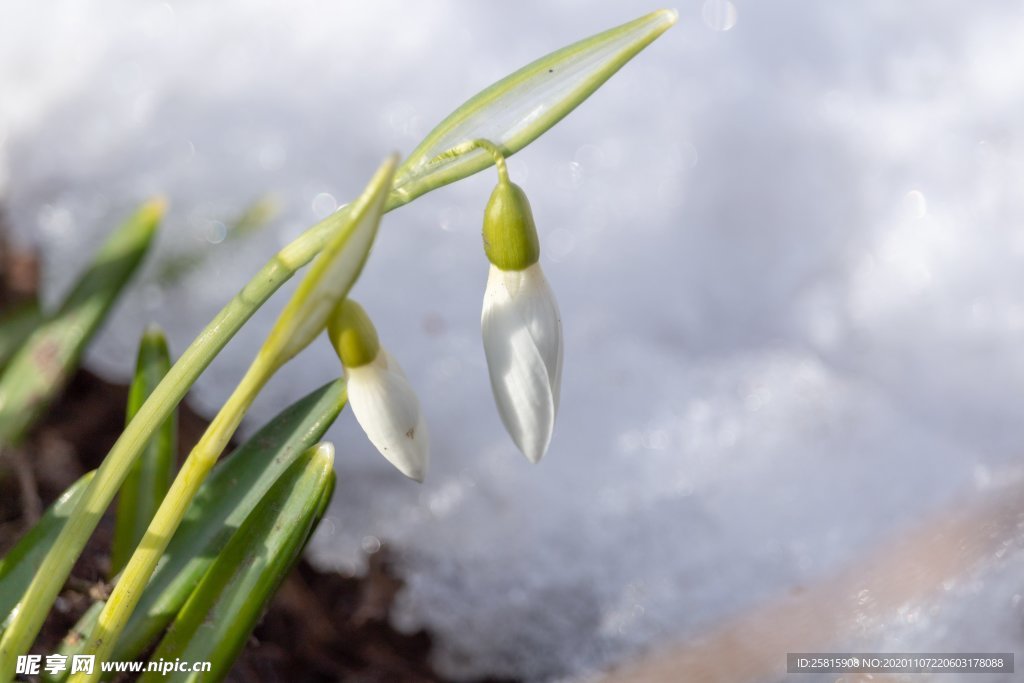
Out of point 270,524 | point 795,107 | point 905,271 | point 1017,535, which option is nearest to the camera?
point 270,524

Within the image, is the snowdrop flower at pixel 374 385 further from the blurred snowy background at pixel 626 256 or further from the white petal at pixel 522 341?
the blurred snowy background at pixel 626 256

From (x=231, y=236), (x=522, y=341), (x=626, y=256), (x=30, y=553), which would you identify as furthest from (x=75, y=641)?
(x=626, y=256)

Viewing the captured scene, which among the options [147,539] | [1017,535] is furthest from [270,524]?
[1017,535]

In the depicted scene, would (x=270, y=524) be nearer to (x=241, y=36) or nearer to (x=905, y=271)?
(x=241, y=36)

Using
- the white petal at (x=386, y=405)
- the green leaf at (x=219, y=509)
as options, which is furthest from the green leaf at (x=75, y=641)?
the white petal at (x=386, y=405)

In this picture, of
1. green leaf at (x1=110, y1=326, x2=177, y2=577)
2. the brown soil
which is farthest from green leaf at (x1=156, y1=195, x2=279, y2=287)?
green leaf at (x1=110, y1=326, x2=177, y2=577)

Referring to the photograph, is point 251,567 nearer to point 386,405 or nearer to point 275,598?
point 386,405

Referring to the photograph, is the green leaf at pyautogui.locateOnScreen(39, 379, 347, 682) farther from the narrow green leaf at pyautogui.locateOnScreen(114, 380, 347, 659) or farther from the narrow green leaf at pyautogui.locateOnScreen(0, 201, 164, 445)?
the narrow green leaf at pyautogui.locateOnScreen(0, 201, 164, 445)
